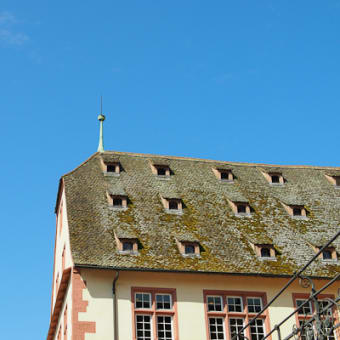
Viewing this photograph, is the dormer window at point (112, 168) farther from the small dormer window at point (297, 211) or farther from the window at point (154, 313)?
the small dormer window at point (297, 211)

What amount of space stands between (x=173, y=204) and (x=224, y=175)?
13.3 ft

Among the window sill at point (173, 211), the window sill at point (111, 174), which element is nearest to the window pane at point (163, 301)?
the window sill at point (173, 211)

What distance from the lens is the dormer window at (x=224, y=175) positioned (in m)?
29.9

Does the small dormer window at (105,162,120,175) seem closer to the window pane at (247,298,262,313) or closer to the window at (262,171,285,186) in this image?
the window at (262,171,285,186)

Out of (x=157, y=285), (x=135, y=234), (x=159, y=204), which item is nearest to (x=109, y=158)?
(x=159, y=204)

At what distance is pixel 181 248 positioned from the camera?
24.2 metres

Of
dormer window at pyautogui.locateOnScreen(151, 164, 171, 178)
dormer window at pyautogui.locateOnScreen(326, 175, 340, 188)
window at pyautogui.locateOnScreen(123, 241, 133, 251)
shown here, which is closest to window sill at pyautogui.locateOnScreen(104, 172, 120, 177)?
dormer window at pyautogui.locateOnScreen(151, 164, 171, 178)

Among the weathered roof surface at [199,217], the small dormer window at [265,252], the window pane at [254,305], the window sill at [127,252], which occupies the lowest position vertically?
the window pane at [254,305]

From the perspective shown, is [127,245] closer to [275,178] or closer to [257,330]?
[257,330]

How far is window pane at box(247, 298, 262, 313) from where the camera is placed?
23.5 m

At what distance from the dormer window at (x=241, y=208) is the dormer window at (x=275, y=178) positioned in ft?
10.2

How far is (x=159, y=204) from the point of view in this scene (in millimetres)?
26922

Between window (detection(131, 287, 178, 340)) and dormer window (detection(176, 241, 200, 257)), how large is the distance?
1.64m

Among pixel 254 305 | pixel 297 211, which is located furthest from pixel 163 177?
pixel 254 305
